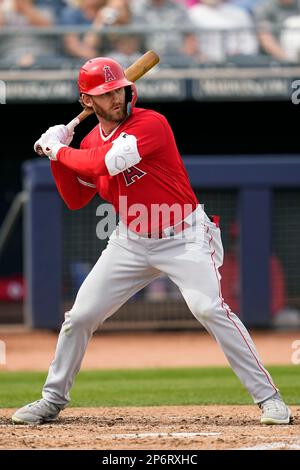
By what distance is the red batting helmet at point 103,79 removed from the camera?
5035 mm

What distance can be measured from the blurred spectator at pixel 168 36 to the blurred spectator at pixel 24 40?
3.37 feet

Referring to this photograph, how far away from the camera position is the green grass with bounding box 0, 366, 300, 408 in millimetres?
6473

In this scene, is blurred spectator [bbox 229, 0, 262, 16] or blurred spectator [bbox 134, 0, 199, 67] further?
blurred spectator [bbox 229, 0, 262, 16]

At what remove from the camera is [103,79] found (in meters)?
5.04

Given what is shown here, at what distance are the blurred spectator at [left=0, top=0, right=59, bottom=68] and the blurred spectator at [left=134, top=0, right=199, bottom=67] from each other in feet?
3.37

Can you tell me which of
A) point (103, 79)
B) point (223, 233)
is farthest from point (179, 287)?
point (223, 233)

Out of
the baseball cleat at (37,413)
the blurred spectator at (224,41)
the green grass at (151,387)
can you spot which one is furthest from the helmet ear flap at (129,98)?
the blurred spectator at (224,41)

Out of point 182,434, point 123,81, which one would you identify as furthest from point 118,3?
point 182,434

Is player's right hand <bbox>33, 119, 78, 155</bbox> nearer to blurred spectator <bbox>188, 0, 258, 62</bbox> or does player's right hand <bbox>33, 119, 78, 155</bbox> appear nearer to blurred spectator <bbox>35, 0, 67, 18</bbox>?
blurred spectator <bbox>188, 0, 258, 62</bbox>

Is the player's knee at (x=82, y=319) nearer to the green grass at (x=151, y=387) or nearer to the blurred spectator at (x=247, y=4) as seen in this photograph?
the green grass at (x=151, y=387)

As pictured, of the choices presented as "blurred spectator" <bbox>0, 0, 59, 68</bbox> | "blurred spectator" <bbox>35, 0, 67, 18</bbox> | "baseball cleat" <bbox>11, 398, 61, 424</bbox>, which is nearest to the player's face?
"baseball cleat" <bbox>11, 398, 61, 424</bbox>

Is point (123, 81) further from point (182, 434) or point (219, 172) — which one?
point (219, 172)

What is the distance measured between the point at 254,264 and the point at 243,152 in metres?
1.93

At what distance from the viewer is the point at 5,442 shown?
4707 mm
